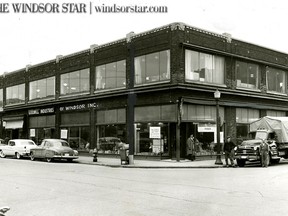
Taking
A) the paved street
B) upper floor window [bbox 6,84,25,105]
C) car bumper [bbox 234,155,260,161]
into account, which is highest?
upper floor window [bbox 6,84,25,105]

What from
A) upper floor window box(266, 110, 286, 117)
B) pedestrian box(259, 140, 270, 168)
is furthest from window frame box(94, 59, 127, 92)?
upper floor window box(266, 110, 286, 117)

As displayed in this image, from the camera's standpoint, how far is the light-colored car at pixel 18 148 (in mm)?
30172

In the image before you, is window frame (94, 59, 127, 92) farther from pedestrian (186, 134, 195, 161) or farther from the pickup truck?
the pickup truck

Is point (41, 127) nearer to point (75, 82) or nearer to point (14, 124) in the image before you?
point (14, 124)

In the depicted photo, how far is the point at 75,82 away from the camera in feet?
115

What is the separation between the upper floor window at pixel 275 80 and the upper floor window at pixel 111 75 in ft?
43.4

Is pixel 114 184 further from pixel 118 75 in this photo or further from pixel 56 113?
pixel 56 113

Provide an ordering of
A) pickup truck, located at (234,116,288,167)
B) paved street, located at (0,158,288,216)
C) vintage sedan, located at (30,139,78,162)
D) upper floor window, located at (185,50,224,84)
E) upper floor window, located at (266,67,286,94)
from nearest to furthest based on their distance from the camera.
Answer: paved street, located at (0,158,288,216), pickup truck, located at (234,116,288,167), vintage sedan, located at (30,139,78,162), upper floor window, located at (185,50,224,84), upper floor window, located at (266,67,286,94)

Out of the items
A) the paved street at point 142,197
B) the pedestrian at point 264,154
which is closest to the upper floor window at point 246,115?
the pedestrian at point 264,154

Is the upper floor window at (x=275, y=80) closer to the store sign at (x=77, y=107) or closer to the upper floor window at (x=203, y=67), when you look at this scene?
the upper floor window at (x=203, y=67)

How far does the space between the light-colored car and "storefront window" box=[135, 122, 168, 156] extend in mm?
8788

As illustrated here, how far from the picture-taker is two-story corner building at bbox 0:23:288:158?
86.3ft

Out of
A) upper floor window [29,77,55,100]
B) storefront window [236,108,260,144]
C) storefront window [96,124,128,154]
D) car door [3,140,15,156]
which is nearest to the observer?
storefront window [96,124,128,154]

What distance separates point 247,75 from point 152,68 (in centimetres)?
909
